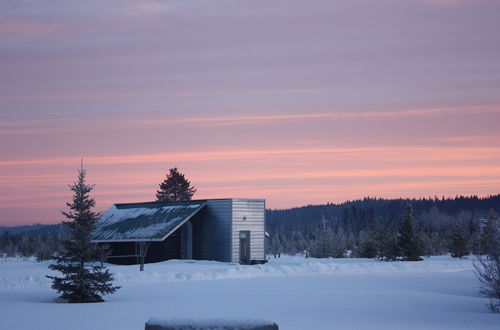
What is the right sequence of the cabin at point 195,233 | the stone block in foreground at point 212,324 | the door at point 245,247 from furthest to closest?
1. the door at point 245,247
2. the cabin at point 195,233
3. the stone block in foreground at point 212,324

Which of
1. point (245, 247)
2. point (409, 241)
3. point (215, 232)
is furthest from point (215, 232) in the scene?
point (409, 241)

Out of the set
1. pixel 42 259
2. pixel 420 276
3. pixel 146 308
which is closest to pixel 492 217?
pixel 420 276

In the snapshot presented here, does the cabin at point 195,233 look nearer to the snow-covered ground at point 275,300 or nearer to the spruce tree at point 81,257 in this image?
the snow-covered ground at point 275,300

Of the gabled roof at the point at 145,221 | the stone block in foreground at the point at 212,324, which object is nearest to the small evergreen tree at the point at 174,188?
the gabled roof at the point at 145,221

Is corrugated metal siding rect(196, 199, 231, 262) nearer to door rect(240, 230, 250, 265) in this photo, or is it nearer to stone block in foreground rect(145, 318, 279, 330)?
door rect(240, 230, 250, 265)

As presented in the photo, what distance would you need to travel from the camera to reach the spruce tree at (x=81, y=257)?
2534 cm

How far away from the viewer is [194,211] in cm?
4572

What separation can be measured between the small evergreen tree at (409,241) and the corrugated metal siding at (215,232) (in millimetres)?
13181

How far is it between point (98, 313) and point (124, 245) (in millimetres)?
27688

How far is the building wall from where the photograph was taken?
45.4 meters

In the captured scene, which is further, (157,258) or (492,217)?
(492,217)

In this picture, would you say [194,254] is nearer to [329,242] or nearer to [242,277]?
[242,277]

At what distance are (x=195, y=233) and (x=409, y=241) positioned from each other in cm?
1509

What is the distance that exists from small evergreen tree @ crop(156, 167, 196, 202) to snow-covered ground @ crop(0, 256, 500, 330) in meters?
36.6
